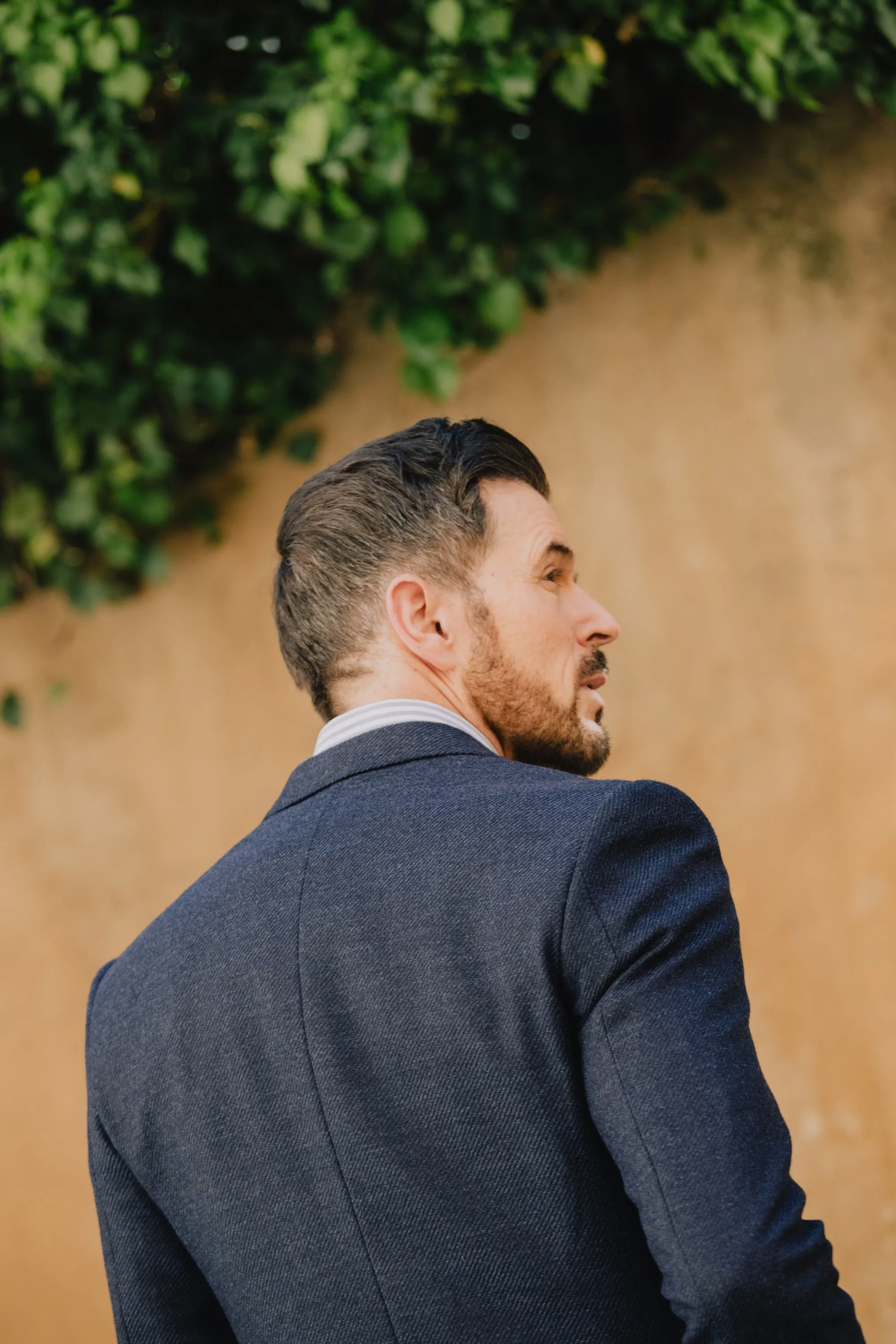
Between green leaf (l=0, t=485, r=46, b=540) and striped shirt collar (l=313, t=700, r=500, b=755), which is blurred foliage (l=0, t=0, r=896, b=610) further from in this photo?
striped shirt collar (l=313, t=700, r=500, b=755)

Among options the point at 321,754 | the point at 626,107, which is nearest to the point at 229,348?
the point at 626,107

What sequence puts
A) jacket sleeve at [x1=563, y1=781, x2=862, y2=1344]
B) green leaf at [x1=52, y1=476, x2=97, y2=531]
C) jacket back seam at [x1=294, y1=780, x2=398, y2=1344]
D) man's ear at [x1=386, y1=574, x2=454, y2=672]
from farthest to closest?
1. green leaf at [x1=52, y1=476, x2=97, y2=531]
2. man's ear at [x1=386, y1=574, x2=454, y2=672]
3. jacket back seam at [x1=294, y1=780, x2=398, y2=1344]
4. jacket sleeve at [x1=563, y1=781, x2=862, y2=1344]

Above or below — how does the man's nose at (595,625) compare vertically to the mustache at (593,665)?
above

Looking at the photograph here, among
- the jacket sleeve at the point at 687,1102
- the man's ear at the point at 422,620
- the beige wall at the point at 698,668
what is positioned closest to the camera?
the jacket sleeve at the point at 687,1102

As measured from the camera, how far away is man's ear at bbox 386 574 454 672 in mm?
1286

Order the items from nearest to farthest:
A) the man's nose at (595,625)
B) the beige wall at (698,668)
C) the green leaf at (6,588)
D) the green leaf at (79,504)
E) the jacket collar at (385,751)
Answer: the jacket collar at (385,751) → the man's nose at (595,625) → the beige wall at (698,668) → the green leaf at (79,504) → the green leaf at (6,588)

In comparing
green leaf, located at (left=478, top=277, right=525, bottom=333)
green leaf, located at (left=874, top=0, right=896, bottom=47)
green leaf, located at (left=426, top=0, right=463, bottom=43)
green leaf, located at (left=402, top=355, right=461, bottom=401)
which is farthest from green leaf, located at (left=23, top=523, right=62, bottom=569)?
green leaf, located at (left=874, top=0, right=896, bottom=47)

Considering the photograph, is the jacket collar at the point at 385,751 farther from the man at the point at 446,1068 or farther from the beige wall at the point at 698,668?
the beige wall at the point at 698,668

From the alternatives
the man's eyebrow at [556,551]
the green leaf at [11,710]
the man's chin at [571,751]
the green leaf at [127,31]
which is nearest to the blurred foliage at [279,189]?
the green leaf at [127,31]

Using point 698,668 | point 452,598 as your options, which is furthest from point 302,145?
point 698,668

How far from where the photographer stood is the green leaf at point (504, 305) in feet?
8.19

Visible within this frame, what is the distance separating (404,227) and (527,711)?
1.46m

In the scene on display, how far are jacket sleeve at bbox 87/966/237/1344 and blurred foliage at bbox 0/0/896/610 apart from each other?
169 cm

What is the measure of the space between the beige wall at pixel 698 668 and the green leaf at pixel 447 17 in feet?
2.25
